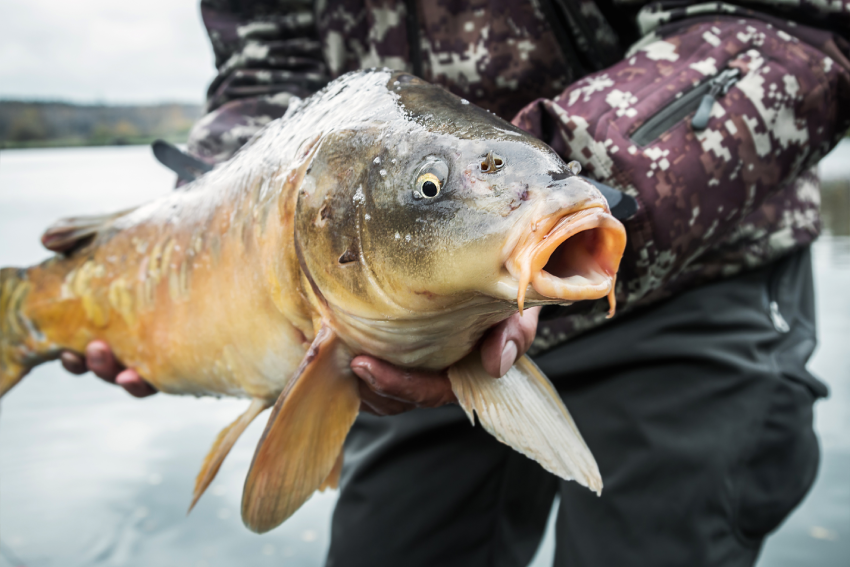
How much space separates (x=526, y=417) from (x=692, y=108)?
27.9 inches

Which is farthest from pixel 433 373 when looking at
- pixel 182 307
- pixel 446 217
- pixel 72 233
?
pixel 72 233

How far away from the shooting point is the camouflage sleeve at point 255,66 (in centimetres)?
200

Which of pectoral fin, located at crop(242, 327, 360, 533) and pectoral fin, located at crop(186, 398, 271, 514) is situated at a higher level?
pectoral fin, located at crop(242, 327, 360, 533)

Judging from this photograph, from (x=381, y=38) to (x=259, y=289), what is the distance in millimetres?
855

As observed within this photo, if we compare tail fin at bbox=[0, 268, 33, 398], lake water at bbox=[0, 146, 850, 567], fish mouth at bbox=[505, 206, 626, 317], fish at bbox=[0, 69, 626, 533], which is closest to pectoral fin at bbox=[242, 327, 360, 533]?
fish at bbox=[0, 69, 626, 533]

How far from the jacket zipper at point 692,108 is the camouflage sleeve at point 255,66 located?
1205mm

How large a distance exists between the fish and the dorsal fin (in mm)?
256

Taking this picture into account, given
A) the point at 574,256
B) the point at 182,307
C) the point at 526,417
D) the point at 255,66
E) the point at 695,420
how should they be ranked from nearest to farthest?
the point at 574,256 < the point at 526,417 < the point at 182,307 < the point at 695,420 < the point at 255,66

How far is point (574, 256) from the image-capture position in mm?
711

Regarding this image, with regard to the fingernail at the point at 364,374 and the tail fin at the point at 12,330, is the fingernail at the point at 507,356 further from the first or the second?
the tail fin at the point at 12,330

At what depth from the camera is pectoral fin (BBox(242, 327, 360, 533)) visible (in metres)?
0.95

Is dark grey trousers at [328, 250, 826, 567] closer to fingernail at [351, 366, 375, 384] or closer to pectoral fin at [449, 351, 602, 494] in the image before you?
pectoral fin at [449, 351, 602, 494]

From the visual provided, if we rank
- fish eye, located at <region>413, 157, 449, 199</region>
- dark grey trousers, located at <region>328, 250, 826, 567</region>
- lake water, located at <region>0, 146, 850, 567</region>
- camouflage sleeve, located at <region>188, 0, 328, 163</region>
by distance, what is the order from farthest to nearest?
1. lake water, located at <region>0, 146, 850, 567</region>
2. camouflage sleeve, located at <region>188, 0, 328, 163</region>
3. dark grey trousers, located at <region>328, 250, 826, 567</region>
4. fish eye, located at <region>413, 157, 449, 199</region>

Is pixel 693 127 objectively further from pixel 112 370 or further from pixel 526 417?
pixel 112 370
